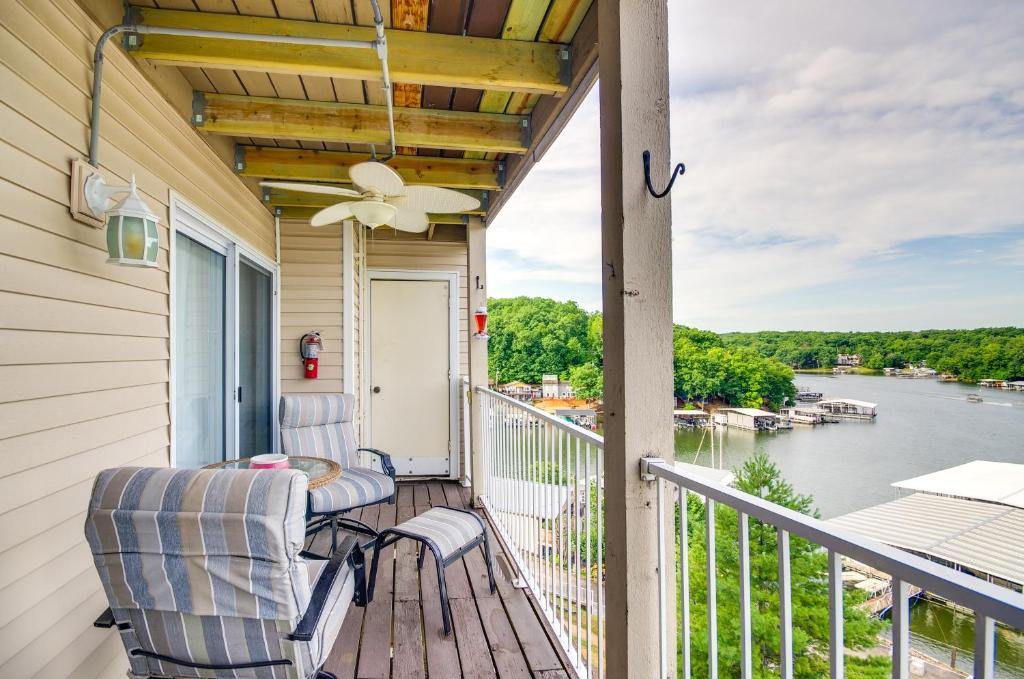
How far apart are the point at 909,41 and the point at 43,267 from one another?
4659mm

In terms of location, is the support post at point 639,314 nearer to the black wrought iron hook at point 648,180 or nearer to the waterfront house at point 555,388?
the black wrought iron hook at point 648,180

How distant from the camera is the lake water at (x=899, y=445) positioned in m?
1.11

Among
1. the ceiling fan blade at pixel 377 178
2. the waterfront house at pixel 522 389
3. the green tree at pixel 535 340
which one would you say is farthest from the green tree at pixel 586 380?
the ceiling fan blade at pixel 377 178

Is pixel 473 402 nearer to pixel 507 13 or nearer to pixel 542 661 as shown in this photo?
pixel 542 661

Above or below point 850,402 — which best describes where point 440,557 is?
below

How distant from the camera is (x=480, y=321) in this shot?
4988 mm

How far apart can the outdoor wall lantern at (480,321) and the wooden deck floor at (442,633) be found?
2147 mm

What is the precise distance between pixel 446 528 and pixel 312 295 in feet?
9.55

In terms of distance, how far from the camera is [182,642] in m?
1.70

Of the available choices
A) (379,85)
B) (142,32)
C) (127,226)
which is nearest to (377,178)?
(379,85)

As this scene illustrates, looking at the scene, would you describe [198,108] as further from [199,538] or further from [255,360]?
[199,538]

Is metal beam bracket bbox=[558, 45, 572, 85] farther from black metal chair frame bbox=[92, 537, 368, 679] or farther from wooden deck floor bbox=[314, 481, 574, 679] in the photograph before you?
wooden deck floor bbox=[314, 481, 574, 679]

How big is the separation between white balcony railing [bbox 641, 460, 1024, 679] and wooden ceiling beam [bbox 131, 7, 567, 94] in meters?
1.94

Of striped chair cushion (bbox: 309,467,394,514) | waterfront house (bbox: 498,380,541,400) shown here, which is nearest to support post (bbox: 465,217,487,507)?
striped chair cushion (bbox: 309,467,394,514)
